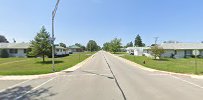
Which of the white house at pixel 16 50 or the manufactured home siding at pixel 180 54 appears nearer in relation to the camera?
the white house at pixel 16 50

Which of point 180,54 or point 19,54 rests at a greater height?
point 19,54

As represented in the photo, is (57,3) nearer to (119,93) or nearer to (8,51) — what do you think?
(119,93)

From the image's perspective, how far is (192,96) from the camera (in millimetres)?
10086

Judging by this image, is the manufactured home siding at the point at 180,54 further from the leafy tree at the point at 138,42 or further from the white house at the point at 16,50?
the leafy tree at the point at 138,42

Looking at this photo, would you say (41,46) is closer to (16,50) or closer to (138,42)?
(16,50)

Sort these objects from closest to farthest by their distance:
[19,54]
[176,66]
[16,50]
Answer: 1. [176,66]
2. [19,54]
3. [16,50]

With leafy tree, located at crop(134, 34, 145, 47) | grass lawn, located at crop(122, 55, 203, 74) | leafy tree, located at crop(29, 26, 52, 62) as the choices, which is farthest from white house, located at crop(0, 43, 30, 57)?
leafy tree, located at crop(134, 34, 145, 47)

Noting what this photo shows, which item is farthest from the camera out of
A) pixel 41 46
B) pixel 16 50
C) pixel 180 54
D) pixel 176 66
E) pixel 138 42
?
pixel 138 42

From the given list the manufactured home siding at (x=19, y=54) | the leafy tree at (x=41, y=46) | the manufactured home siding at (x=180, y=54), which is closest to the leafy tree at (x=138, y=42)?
the manufactured home siding at (x=180, y=54)

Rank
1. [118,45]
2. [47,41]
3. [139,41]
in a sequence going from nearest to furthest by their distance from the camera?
1. [47,41]
2. [118,45]
3. [139,41]

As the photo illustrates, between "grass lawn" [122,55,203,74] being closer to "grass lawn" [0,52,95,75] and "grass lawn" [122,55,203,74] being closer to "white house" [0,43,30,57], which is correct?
"grass lawn" [0,52,95,75]

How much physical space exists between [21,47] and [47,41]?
20.1 metres

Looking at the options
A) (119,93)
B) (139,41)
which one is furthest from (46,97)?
(139,41)

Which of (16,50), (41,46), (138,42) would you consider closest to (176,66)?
(41,46)
